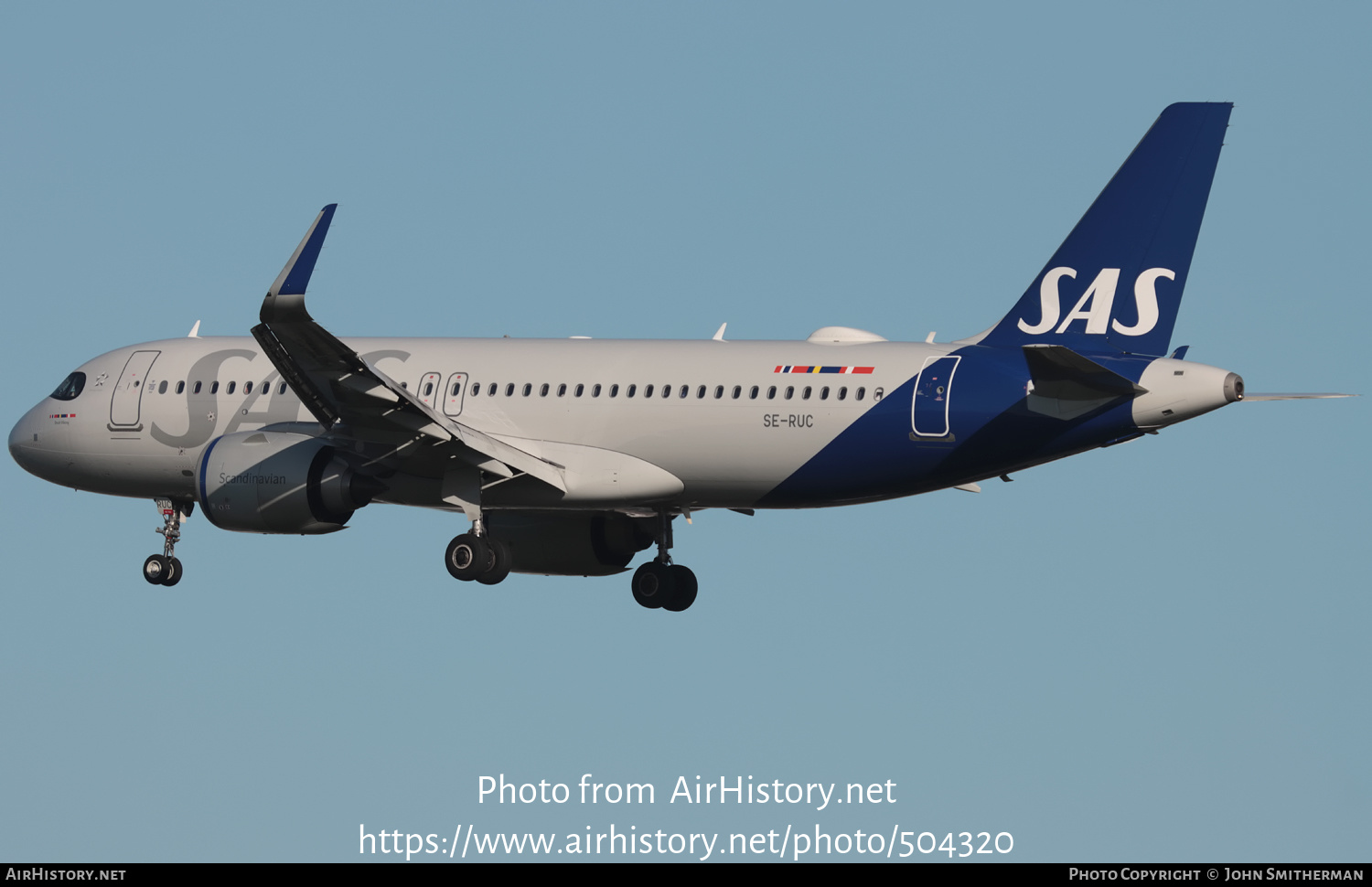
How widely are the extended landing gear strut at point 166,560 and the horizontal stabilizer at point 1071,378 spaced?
18727mm

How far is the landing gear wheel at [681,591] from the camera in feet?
151

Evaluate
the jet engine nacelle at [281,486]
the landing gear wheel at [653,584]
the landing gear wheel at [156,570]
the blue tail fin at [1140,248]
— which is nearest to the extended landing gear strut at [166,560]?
the landing gear wheel at [156,570]

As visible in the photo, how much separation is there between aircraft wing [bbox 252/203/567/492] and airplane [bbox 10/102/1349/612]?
5 centimetres

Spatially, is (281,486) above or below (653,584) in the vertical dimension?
below

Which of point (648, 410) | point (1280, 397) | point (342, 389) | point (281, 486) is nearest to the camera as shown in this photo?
point (1280, 397)

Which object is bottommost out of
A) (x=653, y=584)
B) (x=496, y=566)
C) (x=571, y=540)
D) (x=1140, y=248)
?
(x=496, y=566)

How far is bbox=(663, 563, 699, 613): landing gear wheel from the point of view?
151 ft

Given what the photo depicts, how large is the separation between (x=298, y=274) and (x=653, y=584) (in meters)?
12.0

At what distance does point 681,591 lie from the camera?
151 ft

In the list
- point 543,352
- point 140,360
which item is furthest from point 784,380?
point 140,360

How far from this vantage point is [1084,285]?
131ft

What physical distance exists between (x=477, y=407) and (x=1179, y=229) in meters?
13.7

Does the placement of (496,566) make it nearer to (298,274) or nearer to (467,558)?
(467,558)

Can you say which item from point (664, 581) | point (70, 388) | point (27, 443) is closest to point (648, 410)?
point (664, 581)
